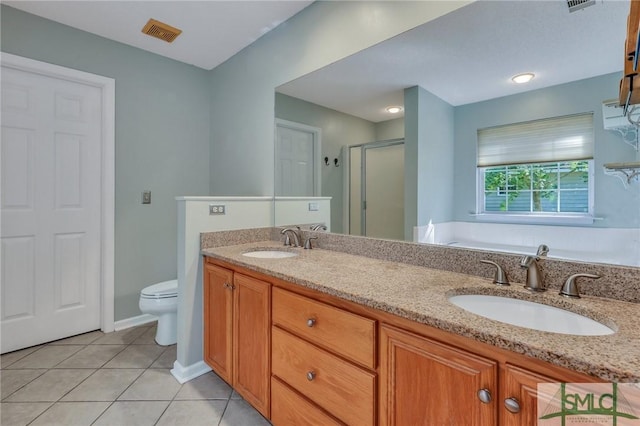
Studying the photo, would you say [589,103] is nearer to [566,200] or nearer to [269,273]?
[566,200]

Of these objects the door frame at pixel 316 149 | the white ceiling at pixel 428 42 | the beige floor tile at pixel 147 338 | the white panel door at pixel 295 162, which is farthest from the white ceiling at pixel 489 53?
the beige floor tile at pixel 147 338

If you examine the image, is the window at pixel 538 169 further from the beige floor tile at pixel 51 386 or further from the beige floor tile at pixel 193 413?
the beige floor tile at pixel 51 386

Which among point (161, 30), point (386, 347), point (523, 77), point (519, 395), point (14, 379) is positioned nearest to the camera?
point (519, 395)

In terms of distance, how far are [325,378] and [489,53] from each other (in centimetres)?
150

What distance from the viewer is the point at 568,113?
1.10 m

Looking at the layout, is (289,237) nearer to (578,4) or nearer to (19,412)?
(19,412)

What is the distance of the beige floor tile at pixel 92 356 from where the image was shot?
80.0 inches

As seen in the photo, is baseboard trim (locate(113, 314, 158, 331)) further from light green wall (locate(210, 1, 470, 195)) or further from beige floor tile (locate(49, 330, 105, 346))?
light green wall (locate(210, 1, 470, 195))

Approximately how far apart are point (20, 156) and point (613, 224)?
11.2 feet

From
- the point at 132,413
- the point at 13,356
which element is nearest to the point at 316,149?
the point at 132,413

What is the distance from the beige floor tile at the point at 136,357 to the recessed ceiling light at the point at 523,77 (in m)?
2.64

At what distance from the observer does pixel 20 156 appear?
7.17ft

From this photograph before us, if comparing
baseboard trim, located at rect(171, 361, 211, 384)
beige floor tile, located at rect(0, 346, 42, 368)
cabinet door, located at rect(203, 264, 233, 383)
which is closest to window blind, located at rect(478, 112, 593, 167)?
cabinet door, located at rect(203, 264, 233, 383)

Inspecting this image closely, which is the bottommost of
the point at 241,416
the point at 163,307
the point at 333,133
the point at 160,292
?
the point at 241,416
